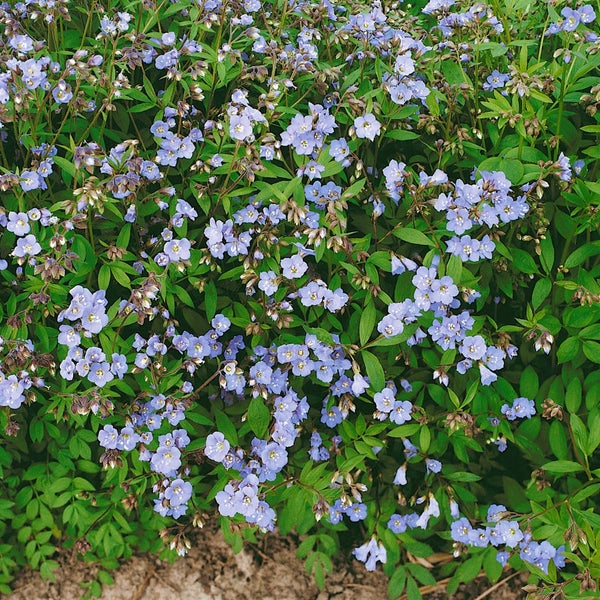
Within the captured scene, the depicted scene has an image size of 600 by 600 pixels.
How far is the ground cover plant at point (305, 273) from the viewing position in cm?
247

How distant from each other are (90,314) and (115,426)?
1.88ft

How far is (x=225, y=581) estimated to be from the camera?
3.37 meters

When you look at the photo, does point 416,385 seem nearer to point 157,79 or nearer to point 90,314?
point 90,314

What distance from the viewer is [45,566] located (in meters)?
3.18

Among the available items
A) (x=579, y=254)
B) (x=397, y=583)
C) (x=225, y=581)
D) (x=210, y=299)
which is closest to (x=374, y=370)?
(x=210, y=299)

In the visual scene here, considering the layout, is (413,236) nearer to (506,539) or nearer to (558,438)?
(558,438)

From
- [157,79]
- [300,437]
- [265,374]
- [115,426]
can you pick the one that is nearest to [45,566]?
[115,426]

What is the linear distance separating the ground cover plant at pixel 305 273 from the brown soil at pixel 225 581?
0.40 m

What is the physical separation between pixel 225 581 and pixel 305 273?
1.65m

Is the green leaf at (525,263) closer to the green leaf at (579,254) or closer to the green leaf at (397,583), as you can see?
the green leaf at (579,254)

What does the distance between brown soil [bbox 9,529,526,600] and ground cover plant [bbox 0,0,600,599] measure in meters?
0.40

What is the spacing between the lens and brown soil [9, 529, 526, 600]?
331cm

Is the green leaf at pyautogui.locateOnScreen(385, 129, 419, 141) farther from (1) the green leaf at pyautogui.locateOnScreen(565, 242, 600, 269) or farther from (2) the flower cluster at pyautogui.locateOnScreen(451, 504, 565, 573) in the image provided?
(2) the flower cluster at pyautogui.locateOnScreen(451, 504, 565, 573)

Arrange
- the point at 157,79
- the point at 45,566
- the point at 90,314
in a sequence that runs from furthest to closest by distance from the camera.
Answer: the point at 45,566
the point at 157,79
the point at 90,314
